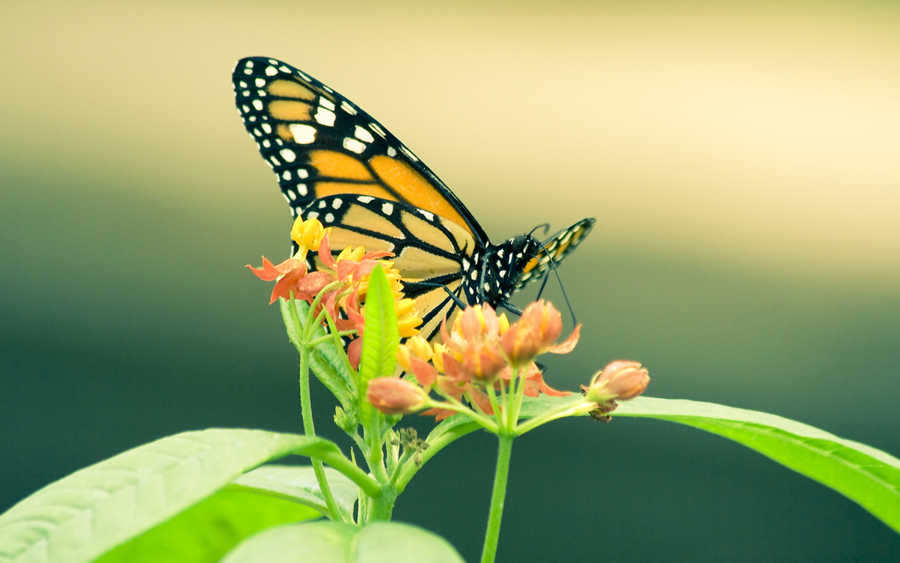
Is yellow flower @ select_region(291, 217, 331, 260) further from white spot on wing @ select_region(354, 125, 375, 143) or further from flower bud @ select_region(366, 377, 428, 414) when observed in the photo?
white spot on wing @ select_region(354, 125, 375, 143)

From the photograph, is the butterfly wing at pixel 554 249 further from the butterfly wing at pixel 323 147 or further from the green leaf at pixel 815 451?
the green leaf at pixel 815 451

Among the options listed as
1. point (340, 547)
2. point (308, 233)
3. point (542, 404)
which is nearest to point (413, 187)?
point (308, 233)

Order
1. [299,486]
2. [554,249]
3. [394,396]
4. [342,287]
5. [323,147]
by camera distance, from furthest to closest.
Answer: [323,147], [554,249], [299,486], [342,287], [394,396]

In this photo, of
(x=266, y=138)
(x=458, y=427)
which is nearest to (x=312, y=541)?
(x=458, y=427)

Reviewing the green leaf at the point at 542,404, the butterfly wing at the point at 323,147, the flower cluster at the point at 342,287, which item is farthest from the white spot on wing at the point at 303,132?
the green leaf at the point at 542,404

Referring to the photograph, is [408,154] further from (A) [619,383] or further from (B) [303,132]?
(A) [619,383]

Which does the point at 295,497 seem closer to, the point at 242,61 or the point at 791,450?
the point at 791,450

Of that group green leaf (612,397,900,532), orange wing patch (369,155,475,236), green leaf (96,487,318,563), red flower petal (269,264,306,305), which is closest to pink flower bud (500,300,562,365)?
green leaf (612,397,900,532)

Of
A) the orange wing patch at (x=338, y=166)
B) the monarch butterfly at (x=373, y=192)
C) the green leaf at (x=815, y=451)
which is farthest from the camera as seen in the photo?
the orange wing patch at (x=338, y=166)
